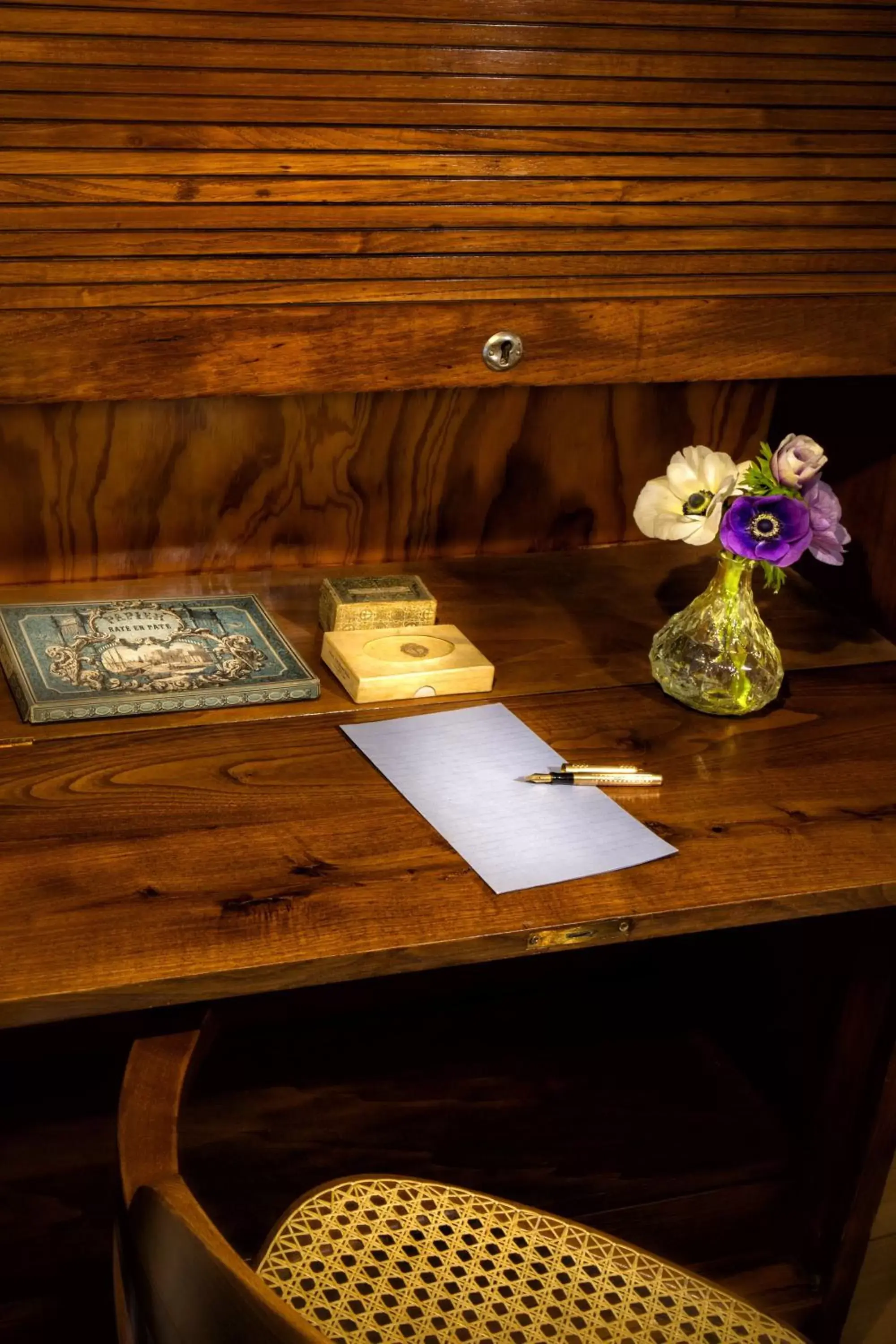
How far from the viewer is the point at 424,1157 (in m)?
1.89

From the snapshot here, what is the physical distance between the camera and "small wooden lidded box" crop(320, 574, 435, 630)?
65.7 inches

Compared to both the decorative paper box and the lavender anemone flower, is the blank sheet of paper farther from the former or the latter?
the lavender anemone flower

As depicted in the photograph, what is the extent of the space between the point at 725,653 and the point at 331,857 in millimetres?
553

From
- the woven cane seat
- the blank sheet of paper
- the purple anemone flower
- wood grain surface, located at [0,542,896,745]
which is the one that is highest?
the purple anemone flower

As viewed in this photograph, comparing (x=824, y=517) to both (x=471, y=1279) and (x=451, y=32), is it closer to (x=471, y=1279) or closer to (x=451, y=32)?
(x=451, y=32)

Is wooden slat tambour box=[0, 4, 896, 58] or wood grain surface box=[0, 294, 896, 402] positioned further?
wood grain surface box=[0, 294, 896, 402]

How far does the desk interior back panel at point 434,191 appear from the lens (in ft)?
4.22

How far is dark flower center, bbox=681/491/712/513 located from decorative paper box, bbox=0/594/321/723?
0.46 m

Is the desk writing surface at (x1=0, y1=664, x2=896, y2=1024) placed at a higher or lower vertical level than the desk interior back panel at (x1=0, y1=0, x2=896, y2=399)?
lower

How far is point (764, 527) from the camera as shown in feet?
5.06

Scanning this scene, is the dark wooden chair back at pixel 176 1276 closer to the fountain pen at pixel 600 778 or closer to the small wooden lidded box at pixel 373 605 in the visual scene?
the fountain pen at pixel 600 778

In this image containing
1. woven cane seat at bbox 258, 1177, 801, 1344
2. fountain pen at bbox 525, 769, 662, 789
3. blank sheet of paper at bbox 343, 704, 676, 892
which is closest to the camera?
woven cane seat at bbox 258, 1177, 801, 1344

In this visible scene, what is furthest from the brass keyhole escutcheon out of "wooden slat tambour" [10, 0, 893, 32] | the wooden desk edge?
the wooden desk edge

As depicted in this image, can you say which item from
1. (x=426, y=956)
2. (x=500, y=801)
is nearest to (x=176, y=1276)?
(x=426, y=956)
